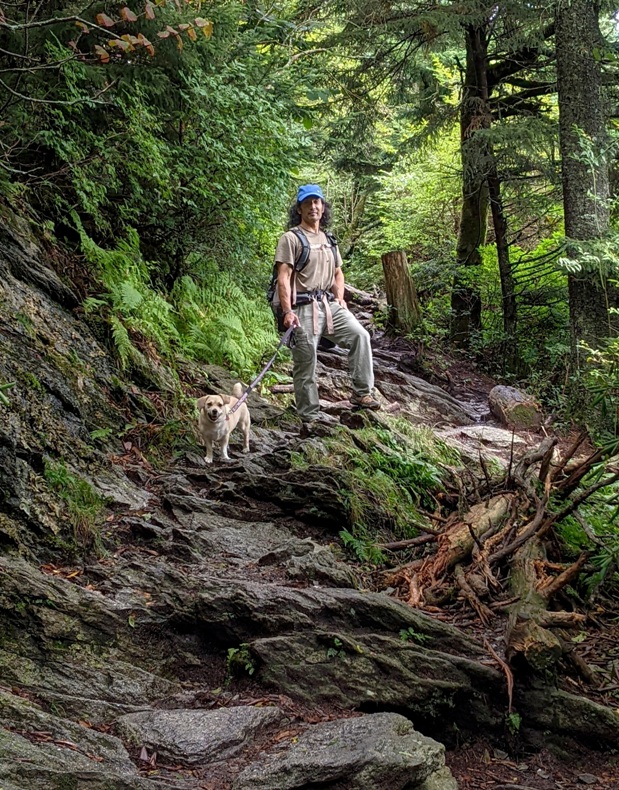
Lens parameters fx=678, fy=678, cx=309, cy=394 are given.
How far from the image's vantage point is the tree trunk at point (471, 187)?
14.1m

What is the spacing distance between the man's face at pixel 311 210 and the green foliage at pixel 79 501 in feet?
12.1

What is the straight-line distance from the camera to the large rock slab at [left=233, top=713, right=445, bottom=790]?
2.67 meters

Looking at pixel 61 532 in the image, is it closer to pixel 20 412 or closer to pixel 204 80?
pixel 20 412

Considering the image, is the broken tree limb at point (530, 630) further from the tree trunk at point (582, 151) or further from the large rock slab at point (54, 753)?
the tree trunk at point (582, 151)

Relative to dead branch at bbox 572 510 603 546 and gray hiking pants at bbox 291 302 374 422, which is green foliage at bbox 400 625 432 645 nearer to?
dead branch at bbox 572 510 603 546

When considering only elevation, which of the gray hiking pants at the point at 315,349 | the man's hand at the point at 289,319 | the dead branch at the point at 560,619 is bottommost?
the dead branch at the point at 560,619

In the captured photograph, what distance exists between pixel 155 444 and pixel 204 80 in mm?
4532

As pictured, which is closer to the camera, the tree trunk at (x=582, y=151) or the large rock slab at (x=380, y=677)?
the large rock slab at (x=380, y=677)

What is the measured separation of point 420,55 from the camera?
52.7 feet

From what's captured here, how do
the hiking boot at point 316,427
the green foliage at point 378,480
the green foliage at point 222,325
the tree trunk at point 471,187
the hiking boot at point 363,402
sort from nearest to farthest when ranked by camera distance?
1. the green foliage at point 378,480
2. the hiking boot at point 316,427
3. the hiking boot at point 363,402
4. the green foliage at point 222,325
5. the tree trunk at point 471,187

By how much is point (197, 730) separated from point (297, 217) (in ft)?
18.2

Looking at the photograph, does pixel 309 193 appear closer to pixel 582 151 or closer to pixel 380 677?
pixel 582 151

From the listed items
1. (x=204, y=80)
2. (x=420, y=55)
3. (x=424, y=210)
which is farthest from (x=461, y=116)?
(x=204, y=80)

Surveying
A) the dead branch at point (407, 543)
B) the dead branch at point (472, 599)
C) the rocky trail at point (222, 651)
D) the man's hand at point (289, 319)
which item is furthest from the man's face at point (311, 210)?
the dead branch at point (472, 599)
